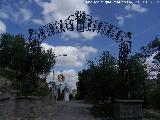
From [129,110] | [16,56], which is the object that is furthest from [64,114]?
[16,56]

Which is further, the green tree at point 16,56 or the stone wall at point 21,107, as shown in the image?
the green tree at point 16,56

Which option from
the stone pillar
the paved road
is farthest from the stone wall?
the stone pillar

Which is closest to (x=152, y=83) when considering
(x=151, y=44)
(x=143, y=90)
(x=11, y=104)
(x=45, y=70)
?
(x=143, y=90)

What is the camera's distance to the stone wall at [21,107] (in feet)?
71.1

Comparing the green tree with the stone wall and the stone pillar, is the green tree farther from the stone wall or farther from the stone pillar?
the stone pillar

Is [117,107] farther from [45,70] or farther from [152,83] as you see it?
[45,70]

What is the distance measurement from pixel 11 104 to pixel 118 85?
11738 mm

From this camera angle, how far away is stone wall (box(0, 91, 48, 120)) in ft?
71.1

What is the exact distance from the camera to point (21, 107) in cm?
2505

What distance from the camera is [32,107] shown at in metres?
25.8

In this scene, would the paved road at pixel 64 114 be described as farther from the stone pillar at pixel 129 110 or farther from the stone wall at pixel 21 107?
the stone pillar at pixel 129 110

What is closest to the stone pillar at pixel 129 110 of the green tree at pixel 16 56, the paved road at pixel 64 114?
the paved road at pixel 64 114

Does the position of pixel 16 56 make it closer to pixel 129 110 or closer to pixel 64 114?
pixel 64 114

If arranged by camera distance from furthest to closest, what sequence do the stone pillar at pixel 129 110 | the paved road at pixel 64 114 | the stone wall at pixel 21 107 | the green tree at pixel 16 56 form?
1. the green tree at pixel 16 56
2. the paved road at pixel 64 114
3. the stone pillar at pixel 129 110
4. the stone wall at pixel 21 107
